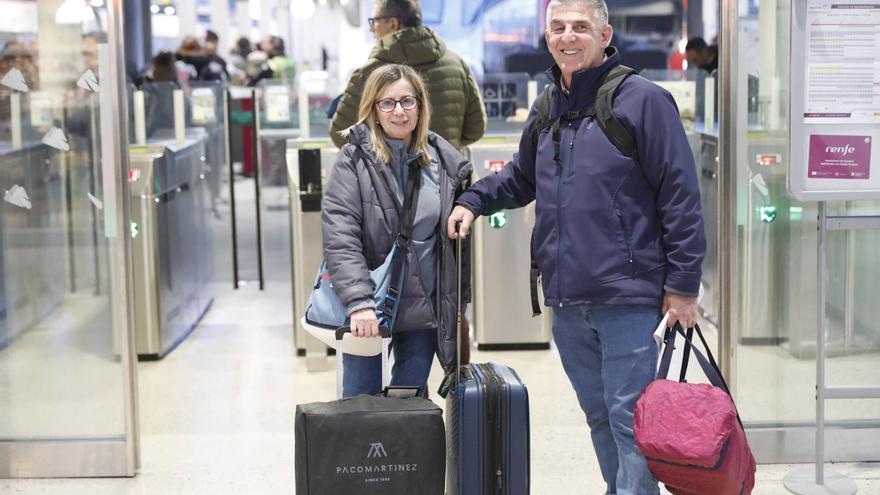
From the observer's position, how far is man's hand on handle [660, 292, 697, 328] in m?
3.26

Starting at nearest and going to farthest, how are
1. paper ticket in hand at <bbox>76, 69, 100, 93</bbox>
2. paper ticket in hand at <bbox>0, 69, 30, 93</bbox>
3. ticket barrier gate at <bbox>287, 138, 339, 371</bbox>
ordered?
1. paper ticket in hand at <bbox>76, 69, 100, 93</bbox>
2. paper ticket in hand at <bbox>0, 69, 30, 93</bbox>
3. ticket barrier gate at <bbox>287, 138, 339, 371</bbox>

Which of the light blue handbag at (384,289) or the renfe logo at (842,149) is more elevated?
the renfe logo at (842,149)

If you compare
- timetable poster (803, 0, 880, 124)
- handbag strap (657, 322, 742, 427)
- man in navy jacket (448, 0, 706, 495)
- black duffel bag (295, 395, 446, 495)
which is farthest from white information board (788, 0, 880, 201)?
black duffel bag (295, 395, 446, 495)

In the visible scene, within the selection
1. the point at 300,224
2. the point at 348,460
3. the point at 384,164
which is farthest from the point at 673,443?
the point at 300,224

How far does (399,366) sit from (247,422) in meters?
1.75

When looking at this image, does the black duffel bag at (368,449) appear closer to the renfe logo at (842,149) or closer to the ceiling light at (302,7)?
the renfe logo at (842,149)

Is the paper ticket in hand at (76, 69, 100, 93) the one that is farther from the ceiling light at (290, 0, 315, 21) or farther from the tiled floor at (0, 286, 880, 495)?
the ceiling light at (290, 0, 315, 21)

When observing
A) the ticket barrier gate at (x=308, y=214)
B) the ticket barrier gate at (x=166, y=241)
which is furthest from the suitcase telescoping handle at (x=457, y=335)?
the ticket barrier gate at (x=166, y=241)

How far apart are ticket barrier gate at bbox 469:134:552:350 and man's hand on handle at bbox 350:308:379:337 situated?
9.30 ft

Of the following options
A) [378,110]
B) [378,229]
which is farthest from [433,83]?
[378,229]

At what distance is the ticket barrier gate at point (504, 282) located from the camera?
6305mm

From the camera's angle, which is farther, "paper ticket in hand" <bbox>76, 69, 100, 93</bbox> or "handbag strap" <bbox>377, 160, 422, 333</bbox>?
"paper ticket in hand" <bbox>76, 69, 100, 93</bbox>

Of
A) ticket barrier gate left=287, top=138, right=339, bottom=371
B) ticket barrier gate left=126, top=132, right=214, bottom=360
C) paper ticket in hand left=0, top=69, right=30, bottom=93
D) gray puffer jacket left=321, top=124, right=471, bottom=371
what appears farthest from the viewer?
ticket barrier gate left=126, top=132, right=214, bottom=360

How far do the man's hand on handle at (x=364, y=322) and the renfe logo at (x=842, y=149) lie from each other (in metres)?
1.60
